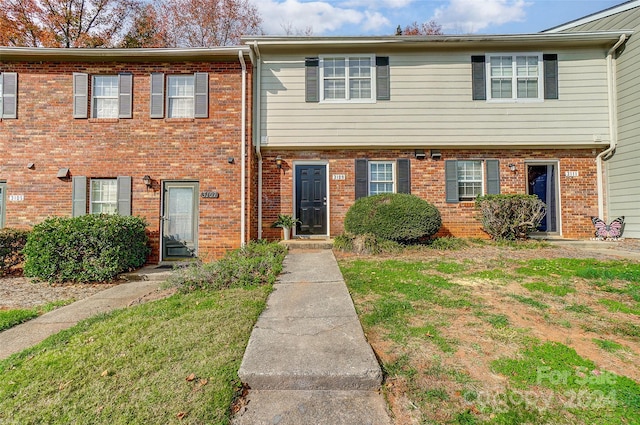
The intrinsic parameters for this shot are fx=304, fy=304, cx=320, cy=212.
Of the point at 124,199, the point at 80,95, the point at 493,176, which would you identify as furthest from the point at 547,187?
the point at 80,95

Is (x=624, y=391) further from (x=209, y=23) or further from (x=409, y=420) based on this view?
(x=209, y=23)

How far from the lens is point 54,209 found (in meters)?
7.62

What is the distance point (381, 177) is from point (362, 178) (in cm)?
58

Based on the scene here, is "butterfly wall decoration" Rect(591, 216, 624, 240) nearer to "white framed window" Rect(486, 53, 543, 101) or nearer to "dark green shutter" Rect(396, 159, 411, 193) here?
"white framed window" Rect(486, 53, 543, 101)

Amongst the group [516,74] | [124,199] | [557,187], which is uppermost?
[516,74]

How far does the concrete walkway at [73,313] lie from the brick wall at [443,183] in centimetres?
371

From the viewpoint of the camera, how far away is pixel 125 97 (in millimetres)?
7758

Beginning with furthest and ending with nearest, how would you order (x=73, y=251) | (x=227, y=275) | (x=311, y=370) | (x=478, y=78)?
(x=478, y=78) → (x=73, y=251) → (x=227, y=275) → (x=311, y=370)

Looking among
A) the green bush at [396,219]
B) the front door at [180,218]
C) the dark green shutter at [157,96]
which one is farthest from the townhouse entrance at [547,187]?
the dark green shutter at [157,96]

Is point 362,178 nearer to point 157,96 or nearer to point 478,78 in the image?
point 478,78

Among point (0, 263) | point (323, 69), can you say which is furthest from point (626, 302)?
point (0, 263)

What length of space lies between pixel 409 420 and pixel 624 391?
4.87 ft

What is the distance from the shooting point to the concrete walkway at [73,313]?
324cm

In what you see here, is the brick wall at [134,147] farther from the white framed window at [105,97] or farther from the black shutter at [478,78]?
the black shutter at [478,78]
